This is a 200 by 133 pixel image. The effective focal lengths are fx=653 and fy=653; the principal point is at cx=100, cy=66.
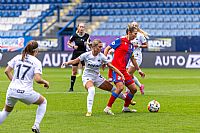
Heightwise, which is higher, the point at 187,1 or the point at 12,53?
the point at 187,1

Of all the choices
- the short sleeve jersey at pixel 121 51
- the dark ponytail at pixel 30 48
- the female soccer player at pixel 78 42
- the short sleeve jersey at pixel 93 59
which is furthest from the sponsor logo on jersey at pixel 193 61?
the dark ponytail at pixel 30 48

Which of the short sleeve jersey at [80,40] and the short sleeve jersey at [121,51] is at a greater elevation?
the short sleeve jersey at [121,51]

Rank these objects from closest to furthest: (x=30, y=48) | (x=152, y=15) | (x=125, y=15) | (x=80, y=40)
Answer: (x=30, y=48) → (x=80, y=40) → (x=152, y=15) → (x=125, y=15)

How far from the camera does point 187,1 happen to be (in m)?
44.9

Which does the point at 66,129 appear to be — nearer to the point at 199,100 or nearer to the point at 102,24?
the point at 199,100

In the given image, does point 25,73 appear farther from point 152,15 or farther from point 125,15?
point 125,15

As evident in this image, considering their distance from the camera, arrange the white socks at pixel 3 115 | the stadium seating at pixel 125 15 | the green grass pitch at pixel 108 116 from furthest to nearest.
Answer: the stadium seating at pixel 125 15, the green grass pitch at pixel 108 116, the white socks at pixel 3 115

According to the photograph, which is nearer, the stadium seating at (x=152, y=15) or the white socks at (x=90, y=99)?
the white socks at (x=90, y=99)

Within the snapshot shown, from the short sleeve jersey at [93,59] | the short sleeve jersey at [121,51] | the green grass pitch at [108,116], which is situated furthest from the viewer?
the short sleeve jersey at [121,51]

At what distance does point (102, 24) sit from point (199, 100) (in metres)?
26.9

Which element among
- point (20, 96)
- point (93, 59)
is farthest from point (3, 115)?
point (93, 59)

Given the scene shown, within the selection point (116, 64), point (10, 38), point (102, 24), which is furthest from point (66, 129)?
point (102, 24)

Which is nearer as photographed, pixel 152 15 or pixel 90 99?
pixel 90 99

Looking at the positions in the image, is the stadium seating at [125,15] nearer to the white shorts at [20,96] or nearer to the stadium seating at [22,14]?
the stadium seating at [22,14]
